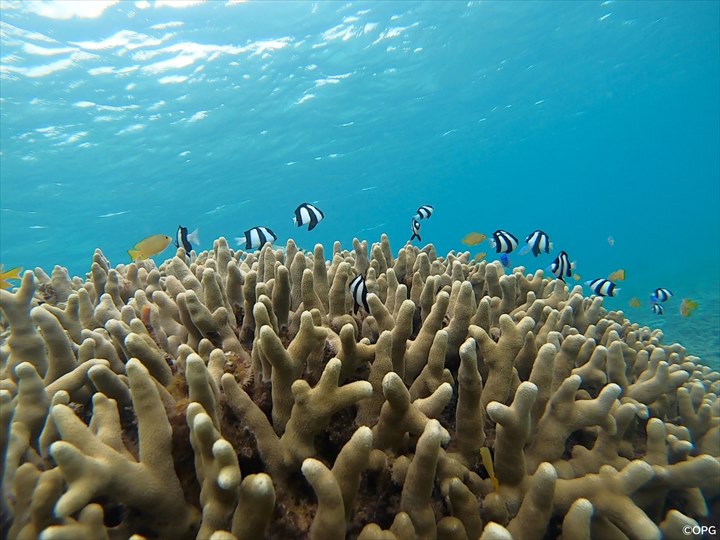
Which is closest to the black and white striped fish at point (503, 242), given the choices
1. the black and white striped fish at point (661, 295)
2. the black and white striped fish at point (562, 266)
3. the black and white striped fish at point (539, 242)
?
the black and white striped fish at point (539, 242)

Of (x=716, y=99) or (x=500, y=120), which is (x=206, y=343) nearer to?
(x=500, y=120)

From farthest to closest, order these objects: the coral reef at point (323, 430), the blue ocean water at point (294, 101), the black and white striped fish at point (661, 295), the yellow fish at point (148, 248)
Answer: the blue ocean water at point (294, 101) → the black and white striped fish at point (661, 295) → the yellow fish at point (148, 248) → the coral reef at point (323, 430)

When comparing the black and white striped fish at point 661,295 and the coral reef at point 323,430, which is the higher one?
the black and white striped fish at point 661,295

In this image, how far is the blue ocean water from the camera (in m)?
20.8

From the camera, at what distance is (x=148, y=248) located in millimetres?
5383

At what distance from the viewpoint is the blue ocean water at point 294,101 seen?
20750 mm

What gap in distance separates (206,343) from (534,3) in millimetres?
32169

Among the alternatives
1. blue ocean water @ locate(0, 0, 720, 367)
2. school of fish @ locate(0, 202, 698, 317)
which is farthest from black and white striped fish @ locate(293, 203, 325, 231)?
blue ocean water @ locate(0, 0, 720, 367)

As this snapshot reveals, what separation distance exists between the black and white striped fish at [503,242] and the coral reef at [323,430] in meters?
3.92

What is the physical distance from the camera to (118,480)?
158 centimetres

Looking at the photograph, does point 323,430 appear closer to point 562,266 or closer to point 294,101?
point 562,266

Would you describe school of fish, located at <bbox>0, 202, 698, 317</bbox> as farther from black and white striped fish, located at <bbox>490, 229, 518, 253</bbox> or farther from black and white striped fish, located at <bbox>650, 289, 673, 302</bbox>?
black and white striped fish, located at <bbox>650, 289, 673, 302</bbox>

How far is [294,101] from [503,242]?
26988 mm

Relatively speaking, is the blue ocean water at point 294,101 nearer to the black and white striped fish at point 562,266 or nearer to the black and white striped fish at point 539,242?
the black and white striped fish at point 539,242
